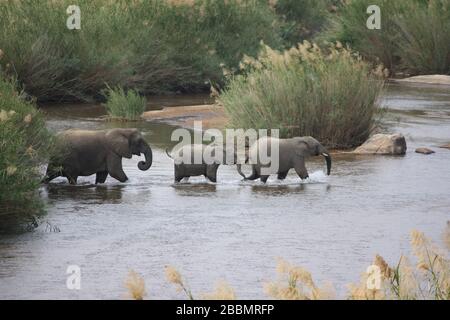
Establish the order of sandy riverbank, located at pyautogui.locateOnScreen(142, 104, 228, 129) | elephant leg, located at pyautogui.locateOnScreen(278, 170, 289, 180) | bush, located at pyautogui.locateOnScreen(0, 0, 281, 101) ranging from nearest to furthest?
elephant leg, located at pyautogui.locateOnScreen(278, 170, 289, 180), sandy riverbank, located at pyautogui.locateOnScreen(142, 104, 228, 129), bush, located at pyautogui.locateOnScreen(0, 0, 281, 101)

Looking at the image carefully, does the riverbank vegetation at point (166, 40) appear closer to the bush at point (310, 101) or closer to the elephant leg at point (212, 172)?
the bush at point (310, 101)

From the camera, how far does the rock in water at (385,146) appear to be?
18750 millimetres

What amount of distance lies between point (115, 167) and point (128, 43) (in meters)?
12.6

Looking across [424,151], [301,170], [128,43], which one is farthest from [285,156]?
[128,43]

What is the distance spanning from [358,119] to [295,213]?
5.98 m

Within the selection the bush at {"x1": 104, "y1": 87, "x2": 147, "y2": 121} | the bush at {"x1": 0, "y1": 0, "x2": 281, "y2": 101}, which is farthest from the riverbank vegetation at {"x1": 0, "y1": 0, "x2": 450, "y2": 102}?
the bush at {"x1": 104, "y1": 87, "x2": 147, "y2": 121}

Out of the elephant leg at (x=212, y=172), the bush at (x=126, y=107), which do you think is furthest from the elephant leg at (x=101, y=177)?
the bush at (x=126, y=107)

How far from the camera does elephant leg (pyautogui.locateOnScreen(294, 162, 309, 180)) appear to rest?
16141mm

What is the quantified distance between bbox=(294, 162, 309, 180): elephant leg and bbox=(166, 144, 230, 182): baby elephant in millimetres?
984

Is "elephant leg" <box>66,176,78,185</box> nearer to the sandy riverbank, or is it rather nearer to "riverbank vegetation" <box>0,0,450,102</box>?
the sandy riverbank

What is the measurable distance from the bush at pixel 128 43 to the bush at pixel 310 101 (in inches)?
211

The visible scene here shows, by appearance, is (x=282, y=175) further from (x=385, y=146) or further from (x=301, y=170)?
(x=385, y=146)

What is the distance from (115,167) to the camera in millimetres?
15977

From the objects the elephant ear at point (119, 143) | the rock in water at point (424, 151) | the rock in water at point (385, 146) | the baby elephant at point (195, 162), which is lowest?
the rock in water at point (424, 151)
